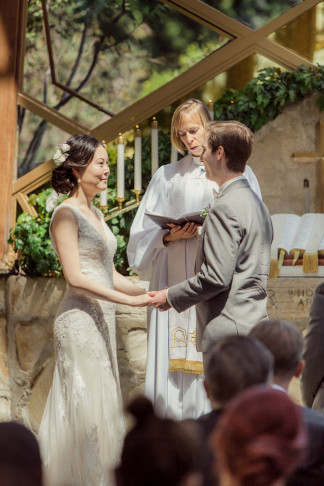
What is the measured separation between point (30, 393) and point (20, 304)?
600 millimetres

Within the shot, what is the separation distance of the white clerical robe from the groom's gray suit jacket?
3.19 ft

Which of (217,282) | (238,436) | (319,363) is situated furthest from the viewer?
(217,282)

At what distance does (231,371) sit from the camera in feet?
5.91

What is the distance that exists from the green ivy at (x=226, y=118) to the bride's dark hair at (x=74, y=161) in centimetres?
145

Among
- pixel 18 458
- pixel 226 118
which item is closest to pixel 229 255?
pixel 18 458

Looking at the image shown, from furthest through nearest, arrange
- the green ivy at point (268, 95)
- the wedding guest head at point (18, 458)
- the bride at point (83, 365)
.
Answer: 1. the green ivy at point (268, 95)
2. the bride at point (83, 365)
3. the wedding guest head at point (18, 458)

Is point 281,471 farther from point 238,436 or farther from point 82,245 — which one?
point 82,245

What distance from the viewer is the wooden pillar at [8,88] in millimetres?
5578

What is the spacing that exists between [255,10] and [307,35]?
0.41 m

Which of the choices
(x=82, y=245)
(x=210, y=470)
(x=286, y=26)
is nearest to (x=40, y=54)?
(x=286, y=26)

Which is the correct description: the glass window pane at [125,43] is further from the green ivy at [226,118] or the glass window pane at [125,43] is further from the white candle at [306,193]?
the white candle at [306,193]

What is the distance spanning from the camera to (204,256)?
3.05 meters

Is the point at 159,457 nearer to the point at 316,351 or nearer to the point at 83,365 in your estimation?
the point at 316,351

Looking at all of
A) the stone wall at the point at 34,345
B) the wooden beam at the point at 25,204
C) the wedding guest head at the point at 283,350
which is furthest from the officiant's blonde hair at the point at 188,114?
the wedding guest head at the point at 283,350
